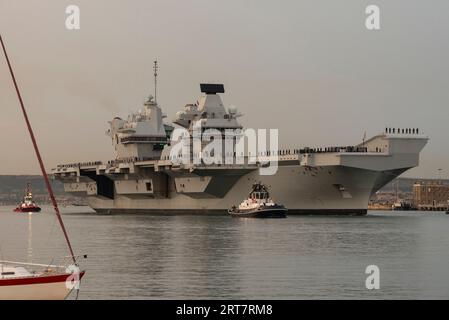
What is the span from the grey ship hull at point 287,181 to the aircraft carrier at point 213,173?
0.22 feet

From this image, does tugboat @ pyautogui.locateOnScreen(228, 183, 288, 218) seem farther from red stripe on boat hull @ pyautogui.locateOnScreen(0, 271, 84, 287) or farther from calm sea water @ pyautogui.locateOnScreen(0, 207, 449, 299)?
red stripe on boat hull @ pyautogui.locateOnScreen(0, 271, 84, 287)

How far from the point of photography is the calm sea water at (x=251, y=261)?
82.9ft

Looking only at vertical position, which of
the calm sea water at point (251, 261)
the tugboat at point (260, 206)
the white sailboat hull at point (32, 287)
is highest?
the tugboat at point (260, 206)

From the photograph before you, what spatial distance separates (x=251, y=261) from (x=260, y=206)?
3123 centimetres

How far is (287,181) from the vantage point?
65.5 metres

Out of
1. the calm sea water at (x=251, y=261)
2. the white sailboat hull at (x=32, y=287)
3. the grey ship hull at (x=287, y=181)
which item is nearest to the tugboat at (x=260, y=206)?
the grey ship hull at (x=287, y=181)

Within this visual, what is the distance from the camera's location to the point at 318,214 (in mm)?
68438

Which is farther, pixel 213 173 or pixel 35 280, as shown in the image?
pixel 213 173

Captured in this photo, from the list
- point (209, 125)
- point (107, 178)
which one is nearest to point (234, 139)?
point (209, 125)

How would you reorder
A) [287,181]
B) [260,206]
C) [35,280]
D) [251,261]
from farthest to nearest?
[287,181] → [260,206] → [251,261] → [35,280]

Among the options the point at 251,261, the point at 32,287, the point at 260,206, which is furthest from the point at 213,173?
the point at 32,287

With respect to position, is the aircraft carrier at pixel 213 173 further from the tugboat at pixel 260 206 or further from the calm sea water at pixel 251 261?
the calm sea water at pixel 251 261

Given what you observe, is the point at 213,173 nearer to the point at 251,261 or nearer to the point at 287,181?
the point at 287,181
